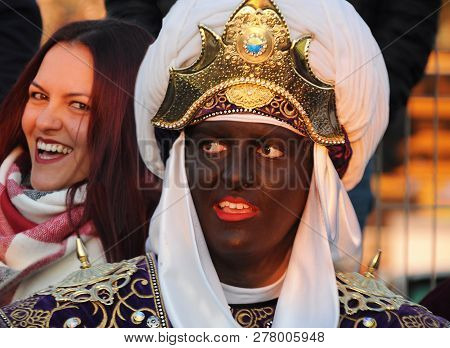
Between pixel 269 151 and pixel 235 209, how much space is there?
19cm

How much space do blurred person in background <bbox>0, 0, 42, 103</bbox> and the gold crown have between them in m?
1.31

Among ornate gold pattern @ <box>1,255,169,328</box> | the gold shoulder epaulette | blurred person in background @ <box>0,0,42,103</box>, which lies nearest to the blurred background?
blurred person in background @ <box>0,0,42,103</box>

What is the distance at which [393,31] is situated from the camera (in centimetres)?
399

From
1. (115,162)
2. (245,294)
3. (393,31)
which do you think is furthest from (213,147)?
(393,31)

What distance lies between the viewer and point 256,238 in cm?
306

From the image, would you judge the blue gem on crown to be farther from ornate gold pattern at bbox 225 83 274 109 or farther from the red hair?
the red hair

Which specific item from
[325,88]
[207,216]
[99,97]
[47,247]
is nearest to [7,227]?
[47,247]

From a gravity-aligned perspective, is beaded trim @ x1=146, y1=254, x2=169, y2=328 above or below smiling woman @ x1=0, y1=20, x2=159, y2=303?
below

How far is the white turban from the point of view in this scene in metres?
3.03

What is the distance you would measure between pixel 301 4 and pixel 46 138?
1.14 metres

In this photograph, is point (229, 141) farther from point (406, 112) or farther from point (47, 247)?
point (406, 112)

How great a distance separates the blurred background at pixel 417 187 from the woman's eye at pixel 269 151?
4.62ft

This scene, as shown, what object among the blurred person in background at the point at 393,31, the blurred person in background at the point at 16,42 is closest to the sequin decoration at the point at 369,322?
the blurred person in background at the point at 393,31

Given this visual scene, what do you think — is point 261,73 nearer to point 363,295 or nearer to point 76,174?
point 363,295
